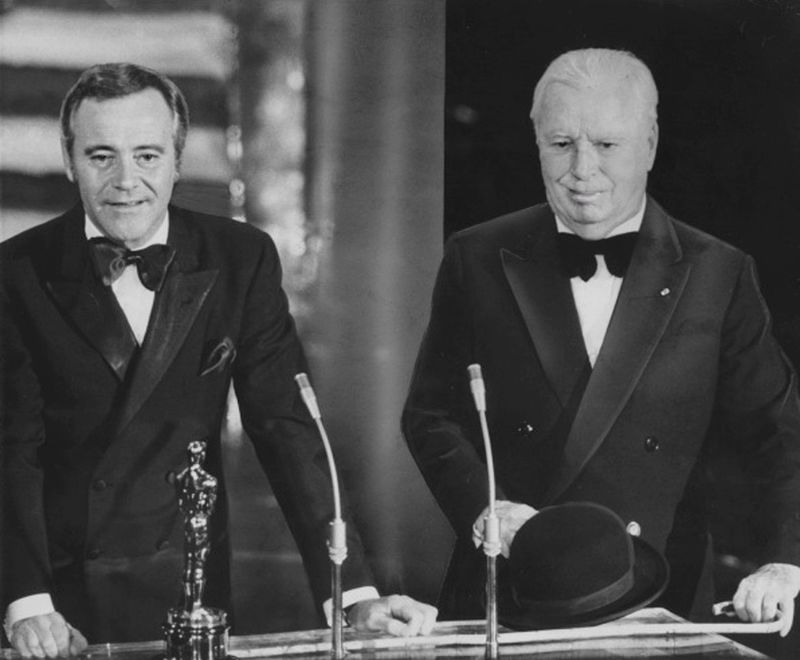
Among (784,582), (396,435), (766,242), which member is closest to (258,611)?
(396,435)

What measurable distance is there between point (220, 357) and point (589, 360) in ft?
2.93

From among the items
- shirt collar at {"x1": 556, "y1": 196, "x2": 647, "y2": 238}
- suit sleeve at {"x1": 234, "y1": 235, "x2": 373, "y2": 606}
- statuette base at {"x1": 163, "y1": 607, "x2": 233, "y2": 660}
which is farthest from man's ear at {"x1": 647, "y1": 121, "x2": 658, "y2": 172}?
statuette base at {"x1": 163, "y1": 607, "x2": 233, "y2": 660}

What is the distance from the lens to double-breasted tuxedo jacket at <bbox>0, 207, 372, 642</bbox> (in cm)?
257

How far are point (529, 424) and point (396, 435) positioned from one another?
0.33 m

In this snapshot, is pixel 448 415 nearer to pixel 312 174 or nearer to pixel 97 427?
pixel 312 174

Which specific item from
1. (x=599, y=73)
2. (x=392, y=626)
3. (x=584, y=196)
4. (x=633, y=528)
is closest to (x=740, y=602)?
(x=633, y=528)

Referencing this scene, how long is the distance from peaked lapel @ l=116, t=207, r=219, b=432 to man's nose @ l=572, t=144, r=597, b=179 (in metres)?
0.93

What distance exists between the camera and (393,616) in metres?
2.52

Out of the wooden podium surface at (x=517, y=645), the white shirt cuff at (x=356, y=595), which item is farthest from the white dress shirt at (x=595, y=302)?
the white shirt cuff at (x=356, y=595)

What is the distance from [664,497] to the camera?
9.27 feet

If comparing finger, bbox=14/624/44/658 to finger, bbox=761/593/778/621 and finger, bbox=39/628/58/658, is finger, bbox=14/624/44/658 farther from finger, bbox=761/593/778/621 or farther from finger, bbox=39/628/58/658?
finger, bbox=761/593/778/621

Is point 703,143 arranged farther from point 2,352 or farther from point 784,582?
point 2,352

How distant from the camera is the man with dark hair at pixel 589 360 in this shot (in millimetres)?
2785

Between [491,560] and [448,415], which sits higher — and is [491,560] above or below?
below
